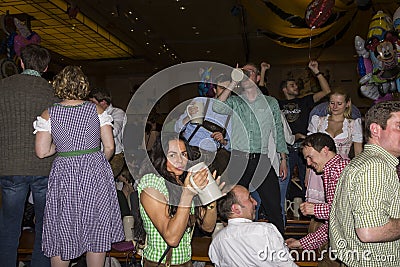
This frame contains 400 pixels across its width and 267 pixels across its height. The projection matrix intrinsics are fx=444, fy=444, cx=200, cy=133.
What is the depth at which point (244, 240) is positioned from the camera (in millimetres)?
1747

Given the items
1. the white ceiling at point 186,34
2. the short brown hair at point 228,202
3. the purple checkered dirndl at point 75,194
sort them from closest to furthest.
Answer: the short brown hair at point 228,202, the purple checkered dirndl at point 75,194, the white ceiling at point 186,34

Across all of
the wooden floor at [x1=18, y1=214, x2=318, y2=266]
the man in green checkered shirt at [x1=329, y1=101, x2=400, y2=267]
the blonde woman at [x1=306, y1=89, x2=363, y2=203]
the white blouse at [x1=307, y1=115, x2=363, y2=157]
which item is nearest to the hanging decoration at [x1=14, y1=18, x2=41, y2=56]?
the wooden floor at [x1=18, y1=214, x2=318, y2=266]

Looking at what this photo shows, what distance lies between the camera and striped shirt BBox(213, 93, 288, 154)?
2.79 m

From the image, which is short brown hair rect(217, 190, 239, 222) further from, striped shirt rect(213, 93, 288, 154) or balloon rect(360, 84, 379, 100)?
balloon rect(360, 84, 379, 100)

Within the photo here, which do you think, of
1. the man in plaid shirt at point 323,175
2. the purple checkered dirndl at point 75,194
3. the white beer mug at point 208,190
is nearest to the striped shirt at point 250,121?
the man in plaid shirt at point 323,175

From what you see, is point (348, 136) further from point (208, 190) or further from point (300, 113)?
point (208, 190)

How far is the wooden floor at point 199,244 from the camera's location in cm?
255

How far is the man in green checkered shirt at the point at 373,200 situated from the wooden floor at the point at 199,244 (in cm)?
95

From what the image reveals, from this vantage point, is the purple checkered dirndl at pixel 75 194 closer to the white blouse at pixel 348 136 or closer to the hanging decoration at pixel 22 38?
the white blouse at pixel 348 136

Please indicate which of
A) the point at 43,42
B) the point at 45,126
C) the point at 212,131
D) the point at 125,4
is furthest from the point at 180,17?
the point at 45,126

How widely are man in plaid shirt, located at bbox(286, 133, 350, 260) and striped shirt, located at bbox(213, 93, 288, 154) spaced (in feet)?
1.41

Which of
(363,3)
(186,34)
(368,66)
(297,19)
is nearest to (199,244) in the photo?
(368,66)

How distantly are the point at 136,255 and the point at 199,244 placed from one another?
42 centimetres

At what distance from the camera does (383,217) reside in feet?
4.77
